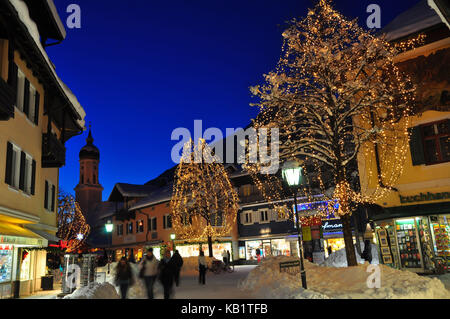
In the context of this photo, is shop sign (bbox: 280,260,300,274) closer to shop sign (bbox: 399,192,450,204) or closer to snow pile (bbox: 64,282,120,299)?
snow pile (bbox: 64,282,120,299)

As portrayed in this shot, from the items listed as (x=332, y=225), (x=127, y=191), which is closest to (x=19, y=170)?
(x=332, y=225)

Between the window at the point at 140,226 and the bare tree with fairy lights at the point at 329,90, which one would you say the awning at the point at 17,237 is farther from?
the window at the point at 140,226

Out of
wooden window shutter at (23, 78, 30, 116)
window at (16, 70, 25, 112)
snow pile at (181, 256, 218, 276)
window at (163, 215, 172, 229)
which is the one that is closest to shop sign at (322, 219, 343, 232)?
snow pile at (181, 256, 218, 276)

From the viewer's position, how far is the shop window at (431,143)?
18.5 meters

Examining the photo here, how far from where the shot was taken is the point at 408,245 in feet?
62.8

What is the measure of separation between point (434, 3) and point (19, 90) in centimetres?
1499

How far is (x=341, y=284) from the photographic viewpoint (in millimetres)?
13211

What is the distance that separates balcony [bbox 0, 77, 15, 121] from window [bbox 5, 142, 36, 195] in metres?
2.39

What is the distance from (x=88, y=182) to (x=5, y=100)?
84.2 m

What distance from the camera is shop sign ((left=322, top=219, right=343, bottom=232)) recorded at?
38281 mm

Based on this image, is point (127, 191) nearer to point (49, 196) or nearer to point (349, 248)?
point (49, 196)

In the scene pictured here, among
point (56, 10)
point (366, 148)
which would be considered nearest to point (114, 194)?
point (56, 10)

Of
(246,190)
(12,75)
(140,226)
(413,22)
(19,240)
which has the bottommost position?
(19,240)

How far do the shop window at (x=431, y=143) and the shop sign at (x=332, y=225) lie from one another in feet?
66.2
